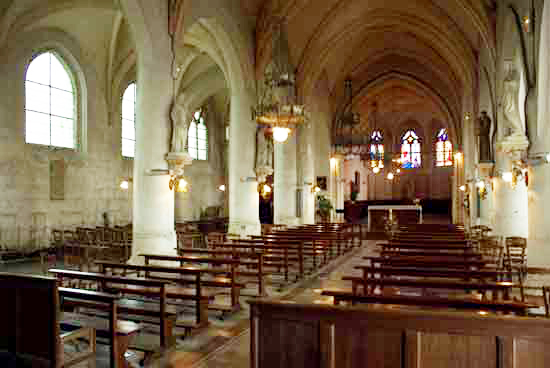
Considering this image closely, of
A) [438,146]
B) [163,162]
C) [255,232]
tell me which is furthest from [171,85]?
[438,146]

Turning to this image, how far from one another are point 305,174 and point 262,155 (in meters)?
6.42

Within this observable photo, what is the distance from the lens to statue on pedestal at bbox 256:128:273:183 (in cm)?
1677

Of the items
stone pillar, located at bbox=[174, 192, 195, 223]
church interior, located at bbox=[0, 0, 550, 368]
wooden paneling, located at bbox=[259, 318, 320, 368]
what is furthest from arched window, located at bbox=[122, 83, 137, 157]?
wooden paneling, located at bbox=[259, 318, 320, 368]

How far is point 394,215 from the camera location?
25.4m

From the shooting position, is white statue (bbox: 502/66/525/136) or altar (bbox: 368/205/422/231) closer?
white statue (bbox: 502/66/525/136)

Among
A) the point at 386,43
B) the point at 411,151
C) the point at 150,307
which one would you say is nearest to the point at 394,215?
the point at 386,43

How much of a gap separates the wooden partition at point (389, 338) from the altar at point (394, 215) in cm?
2233

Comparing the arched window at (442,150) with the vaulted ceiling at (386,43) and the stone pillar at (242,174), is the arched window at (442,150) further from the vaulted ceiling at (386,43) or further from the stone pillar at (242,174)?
the stone pillar at (242,174)

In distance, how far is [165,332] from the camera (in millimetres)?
5465

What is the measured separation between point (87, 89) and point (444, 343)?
1967cm

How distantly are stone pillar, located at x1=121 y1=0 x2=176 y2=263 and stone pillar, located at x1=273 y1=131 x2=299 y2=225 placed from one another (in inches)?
396

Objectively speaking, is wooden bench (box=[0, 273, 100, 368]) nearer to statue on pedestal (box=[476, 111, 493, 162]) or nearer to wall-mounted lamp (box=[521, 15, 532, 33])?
wall-mounted lamp (box=[521, 15, 532, 33])

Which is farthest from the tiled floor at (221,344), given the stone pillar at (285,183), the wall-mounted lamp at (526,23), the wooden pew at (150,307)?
the stone pillar at (285,183)

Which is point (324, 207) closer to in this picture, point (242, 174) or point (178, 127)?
point (242, 174)
